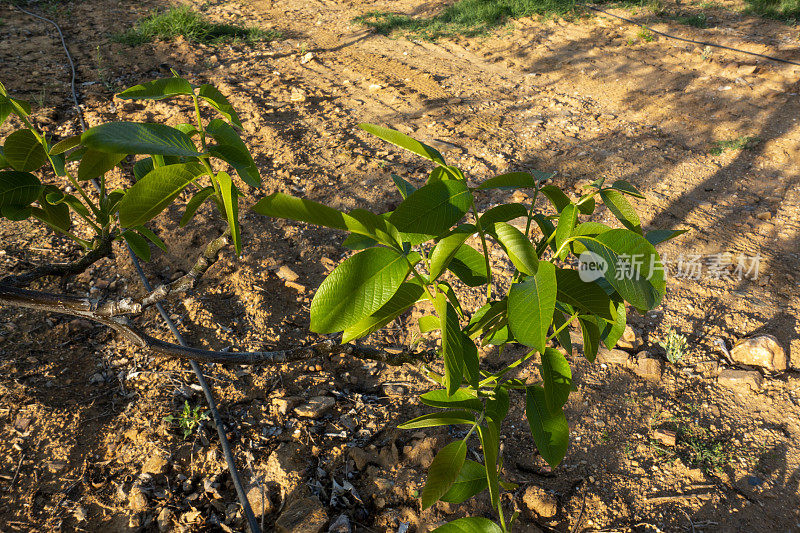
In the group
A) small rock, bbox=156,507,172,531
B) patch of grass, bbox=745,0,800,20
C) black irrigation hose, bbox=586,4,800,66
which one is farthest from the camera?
patch of grass, bbox=745,0,800,20

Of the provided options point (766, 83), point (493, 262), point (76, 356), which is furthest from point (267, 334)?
point (766, 83)

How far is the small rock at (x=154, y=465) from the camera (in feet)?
5.42

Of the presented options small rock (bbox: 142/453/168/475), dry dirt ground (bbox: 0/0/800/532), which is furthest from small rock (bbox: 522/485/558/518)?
small rock (bbox: 142/453/168/475)

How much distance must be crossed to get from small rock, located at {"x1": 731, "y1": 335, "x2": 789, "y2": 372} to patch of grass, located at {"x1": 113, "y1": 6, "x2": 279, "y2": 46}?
4894mm

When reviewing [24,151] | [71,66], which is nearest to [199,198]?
[24,151]

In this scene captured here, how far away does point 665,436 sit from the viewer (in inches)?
76.4

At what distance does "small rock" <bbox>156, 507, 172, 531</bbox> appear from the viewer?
4.99 feet

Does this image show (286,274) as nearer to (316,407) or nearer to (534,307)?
(316,407)

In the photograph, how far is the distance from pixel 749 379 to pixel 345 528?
1766 mm

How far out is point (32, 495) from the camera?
1555mm

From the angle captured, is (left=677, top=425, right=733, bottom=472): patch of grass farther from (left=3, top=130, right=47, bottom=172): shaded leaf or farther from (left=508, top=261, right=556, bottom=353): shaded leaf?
(left=3, top=130, right=47, bottom=172): shaded leaf

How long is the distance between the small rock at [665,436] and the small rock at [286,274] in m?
1.65

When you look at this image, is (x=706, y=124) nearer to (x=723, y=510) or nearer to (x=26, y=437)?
(x=723, y=510)

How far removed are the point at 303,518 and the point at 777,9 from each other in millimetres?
6856
